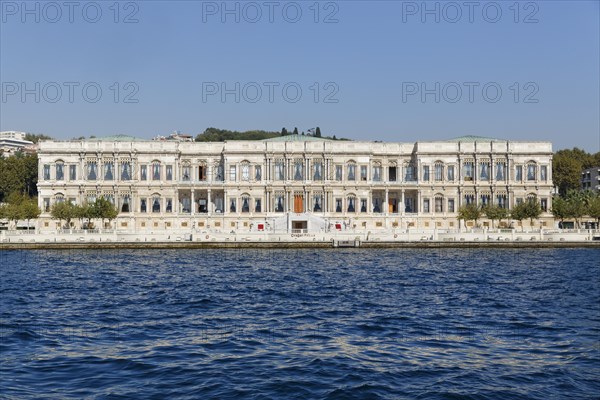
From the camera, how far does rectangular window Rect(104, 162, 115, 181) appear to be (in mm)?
87875

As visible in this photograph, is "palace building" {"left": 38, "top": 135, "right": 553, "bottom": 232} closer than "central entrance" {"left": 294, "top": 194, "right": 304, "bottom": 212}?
Yes

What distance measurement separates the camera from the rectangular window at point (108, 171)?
8788cm

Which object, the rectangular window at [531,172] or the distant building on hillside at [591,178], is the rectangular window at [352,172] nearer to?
the rectangular window at [531,172]

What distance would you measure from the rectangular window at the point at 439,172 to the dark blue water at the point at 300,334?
152 ft

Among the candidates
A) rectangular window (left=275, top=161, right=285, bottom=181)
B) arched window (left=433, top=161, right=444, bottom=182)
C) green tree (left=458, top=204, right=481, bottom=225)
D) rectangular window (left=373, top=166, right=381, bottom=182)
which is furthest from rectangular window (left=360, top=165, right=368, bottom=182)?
green tree (left=458, top=204, right=481, bottom=225)

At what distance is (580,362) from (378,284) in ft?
59.7

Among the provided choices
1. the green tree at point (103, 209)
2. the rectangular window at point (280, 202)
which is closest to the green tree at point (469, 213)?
the rectangular window at point (280, 202)

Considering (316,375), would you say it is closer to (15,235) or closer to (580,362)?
(580,362)

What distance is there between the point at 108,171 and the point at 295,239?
29957 mm

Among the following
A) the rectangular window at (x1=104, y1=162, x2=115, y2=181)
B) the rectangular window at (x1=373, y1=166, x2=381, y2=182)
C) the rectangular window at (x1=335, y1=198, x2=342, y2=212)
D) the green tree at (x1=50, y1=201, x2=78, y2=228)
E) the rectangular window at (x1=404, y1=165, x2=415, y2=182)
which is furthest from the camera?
the rectangular window at (x1=404, y1=165, x2=415, y2=182)

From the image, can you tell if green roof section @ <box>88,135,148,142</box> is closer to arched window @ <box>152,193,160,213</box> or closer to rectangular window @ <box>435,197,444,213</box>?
arched window @ <box>152,193,160,213</box>

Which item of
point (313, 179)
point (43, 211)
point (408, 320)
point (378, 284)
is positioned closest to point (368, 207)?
point (313, 179)

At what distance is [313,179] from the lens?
3504 inches

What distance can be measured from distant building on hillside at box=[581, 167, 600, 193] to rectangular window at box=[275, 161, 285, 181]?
64.4 metres
